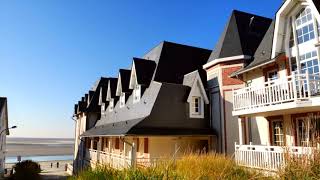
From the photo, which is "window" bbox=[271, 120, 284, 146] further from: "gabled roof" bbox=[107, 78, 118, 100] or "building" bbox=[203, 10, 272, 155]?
"gabled roof" bbox=[107, 78, 118, 100]

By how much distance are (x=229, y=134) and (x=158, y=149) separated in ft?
16.5

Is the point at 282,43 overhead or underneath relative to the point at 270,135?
overhead

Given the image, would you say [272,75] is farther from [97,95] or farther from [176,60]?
[97,95]

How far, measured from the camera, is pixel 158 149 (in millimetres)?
20594

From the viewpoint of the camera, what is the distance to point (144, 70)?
24172mm

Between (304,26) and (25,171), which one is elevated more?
(304,26)

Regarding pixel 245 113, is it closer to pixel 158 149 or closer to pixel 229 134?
Result: pixel 229 134

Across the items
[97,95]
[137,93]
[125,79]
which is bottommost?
[137,93]

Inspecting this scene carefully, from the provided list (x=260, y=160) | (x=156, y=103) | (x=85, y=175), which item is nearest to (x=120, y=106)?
(x=156, y=103)

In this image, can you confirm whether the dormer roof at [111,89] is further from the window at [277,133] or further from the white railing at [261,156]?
the window at [277,133]

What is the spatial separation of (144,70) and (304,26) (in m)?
13.2

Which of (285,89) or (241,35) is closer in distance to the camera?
(285,89)

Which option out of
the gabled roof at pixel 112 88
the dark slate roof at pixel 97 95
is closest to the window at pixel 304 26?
the gabled roof at pixel 112 88

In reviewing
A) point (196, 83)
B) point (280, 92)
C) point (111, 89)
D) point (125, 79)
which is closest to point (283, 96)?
point (280, 92)
